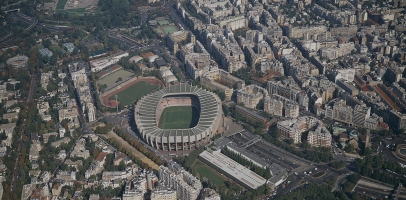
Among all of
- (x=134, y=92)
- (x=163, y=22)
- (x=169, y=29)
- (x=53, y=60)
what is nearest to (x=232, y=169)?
(x=134, y=92)

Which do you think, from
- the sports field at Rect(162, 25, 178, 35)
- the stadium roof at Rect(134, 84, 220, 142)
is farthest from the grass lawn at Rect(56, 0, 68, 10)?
the stadium roof at Rect(134, 84, 220, 142)

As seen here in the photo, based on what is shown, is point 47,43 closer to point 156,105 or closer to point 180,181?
point 156,105

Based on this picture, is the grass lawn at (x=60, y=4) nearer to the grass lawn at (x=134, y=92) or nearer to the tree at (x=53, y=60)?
the tree at (x=53, y=60)

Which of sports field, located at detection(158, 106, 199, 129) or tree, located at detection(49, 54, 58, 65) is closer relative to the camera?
sports field, located at detection(158, 106, 199, 129)

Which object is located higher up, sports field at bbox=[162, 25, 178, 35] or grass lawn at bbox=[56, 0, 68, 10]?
grass lawn at bbox=[56, 0, 68, 10]

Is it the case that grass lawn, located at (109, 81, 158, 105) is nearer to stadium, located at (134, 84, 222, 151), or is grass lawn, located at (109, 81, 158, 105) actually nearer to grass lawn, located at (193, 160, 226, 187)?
stadium, located at (134, 84, 222, 151)

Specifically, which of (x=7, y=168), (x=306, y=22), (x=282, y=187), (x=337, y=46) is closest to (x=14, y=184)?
(x=7, y=168)

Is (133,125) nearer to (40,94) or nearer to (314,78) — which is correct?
(40,94)
